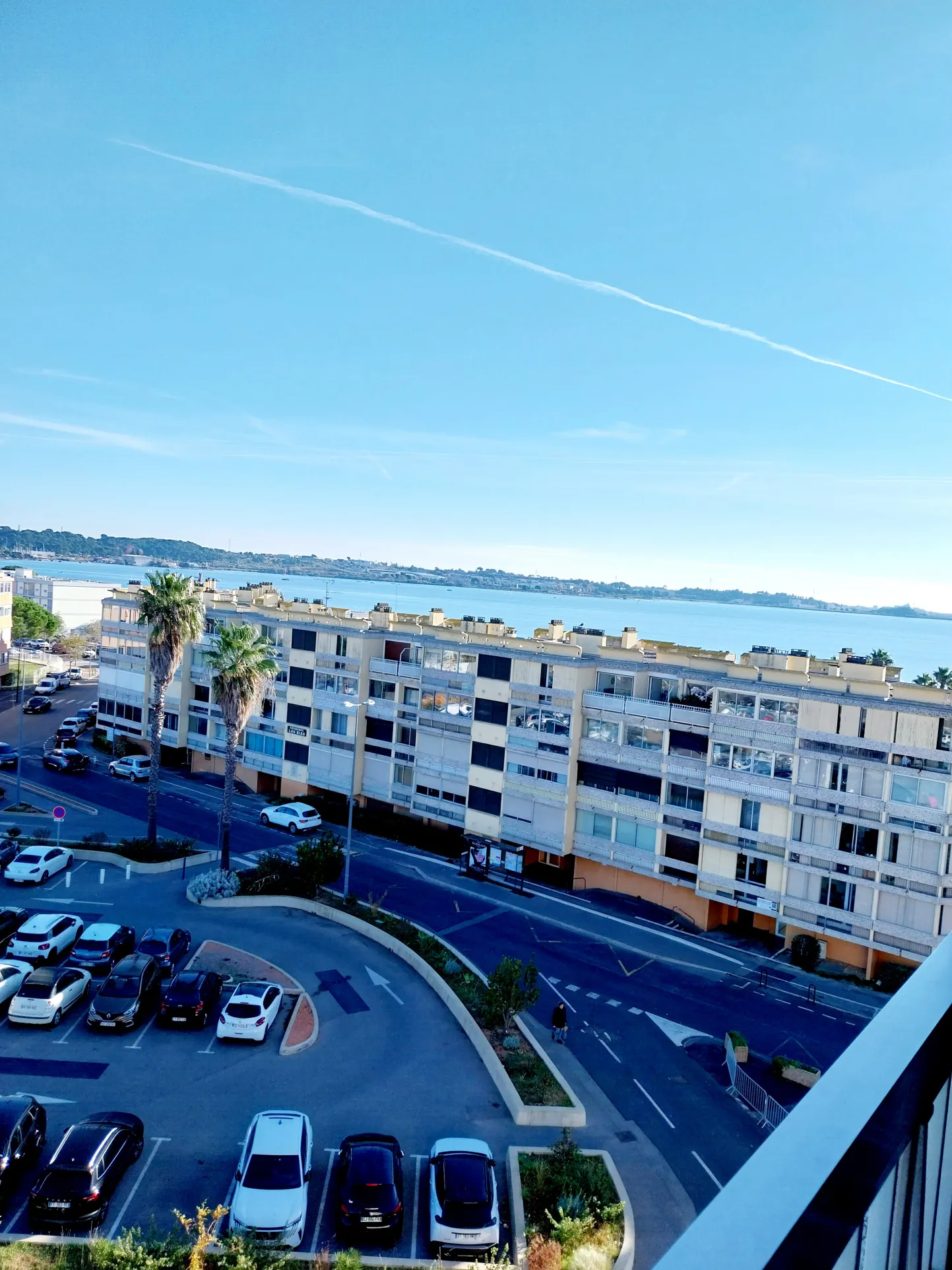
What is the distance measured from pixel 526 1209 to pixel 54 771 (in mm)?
52415

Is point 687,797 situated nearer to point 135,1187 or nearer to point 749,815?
point 749,815

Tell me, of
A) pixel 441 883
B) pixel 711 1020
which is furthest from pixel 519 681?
pixel 711 1020

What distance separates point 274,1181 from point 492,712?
101 feet

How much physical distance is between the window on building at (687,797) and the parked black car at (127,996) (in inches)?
915

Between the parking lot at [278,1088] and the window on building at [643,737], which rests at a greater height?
the window on building at [643,737]

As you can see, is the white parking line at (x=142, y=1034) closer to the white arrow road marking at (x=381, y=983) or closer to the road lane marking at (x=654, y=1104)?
the white arrow road marking at (x=381, y=983)

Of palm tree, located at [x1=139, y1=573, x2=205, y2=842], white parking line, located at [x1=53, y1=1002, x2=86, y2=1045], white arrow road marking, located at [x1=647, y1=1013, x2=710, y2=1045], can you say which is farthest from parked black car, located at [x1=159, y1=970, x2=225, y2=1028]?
palm tree, located at [x1=139, y1=573, x2=205, y2=842]

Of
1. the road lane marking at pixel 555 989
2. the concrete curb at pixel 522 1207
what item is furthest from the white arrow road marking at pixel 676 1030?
the concrete curb at pixel 522 1207

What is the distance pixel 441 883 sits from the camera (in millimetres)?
43781

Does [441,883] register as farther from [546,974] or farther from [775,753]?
[775,753]

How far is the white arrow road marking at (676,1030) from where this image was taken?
28703mm

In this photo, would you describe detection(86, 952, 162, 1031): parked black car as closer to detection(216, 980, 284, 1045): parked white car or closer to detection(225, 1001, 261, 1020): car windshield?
detection(216, 980, 284, 1045): parked white car

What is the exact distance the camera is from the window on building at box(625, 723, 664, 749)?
42.3 m

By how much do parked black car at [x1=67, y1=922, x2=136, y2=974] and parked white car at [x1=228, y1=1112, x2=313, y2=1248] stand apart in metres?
12.9
